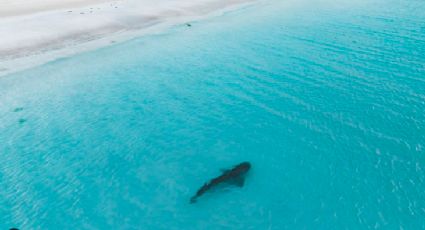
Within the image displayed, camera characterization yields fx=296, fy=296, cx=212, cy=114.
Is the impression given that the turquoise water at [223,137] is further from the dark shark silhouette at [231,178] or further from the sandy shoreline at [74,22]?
Result: the sandy shoreline at [74,22]

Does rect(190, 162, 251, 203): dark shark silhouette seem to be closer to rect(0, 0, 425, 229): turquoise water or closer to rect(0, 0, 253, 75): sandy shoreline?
rect(0, 0, 425, 229): turquoise water

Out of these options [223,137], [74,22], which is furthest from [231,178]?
[74,22]

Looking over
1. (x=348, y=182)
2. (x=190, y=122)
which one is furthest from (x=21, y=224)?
(x=348, y=182)

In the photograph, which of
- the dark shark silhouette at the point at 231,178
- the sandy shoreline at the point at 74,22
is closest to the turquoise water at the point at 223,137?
the dark shark silhouette at the point at 231,178

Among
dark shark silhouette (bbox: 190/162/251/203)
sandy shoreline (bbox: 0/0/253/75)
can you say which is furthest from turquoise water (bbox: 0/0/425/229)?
sandy shoreline (bbox: 0/0/253/75)

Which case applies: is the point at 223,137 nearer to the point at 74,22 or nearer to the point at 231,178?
the point at 231,178

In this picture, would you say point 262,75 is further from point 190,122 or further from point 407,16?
point 407,16
